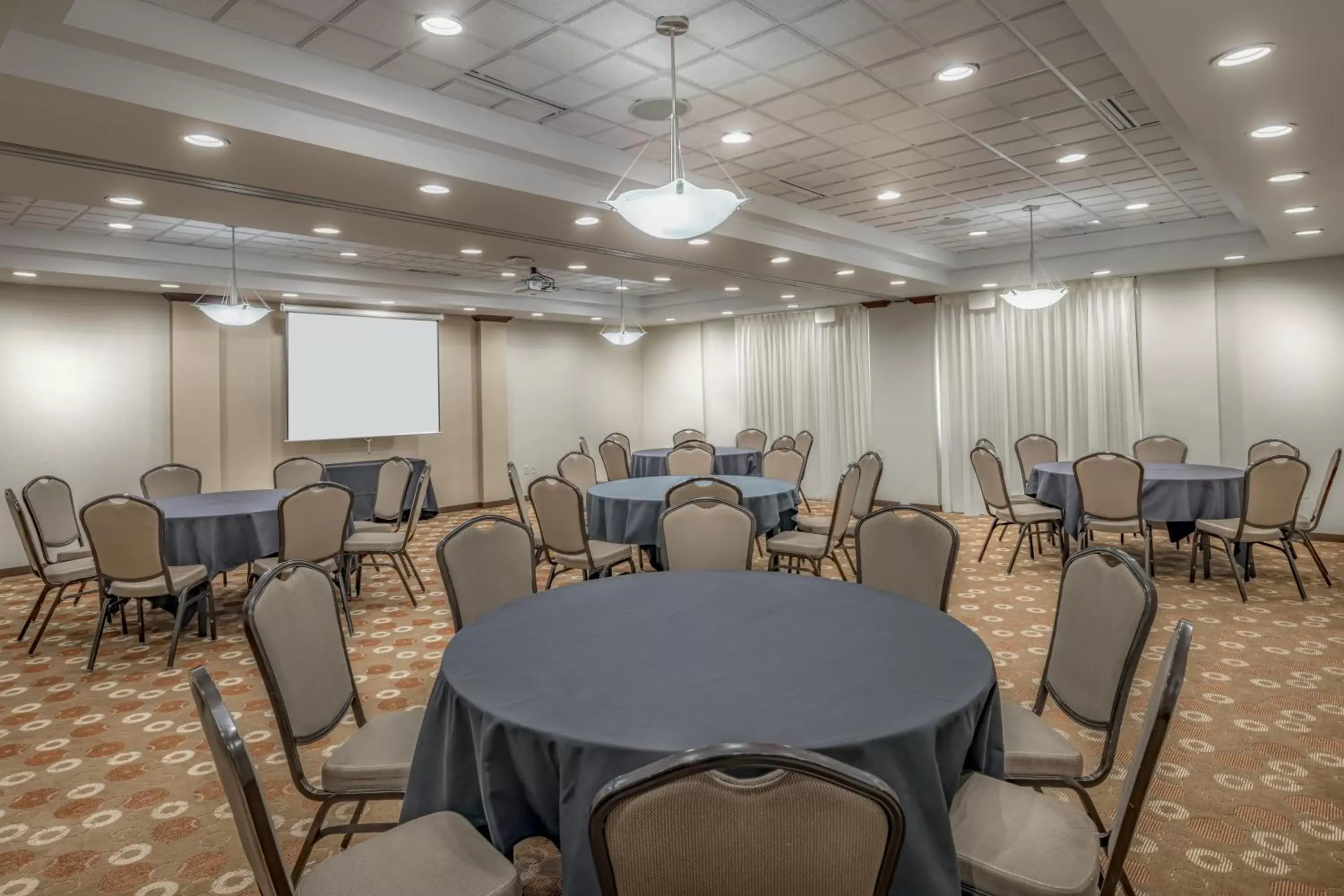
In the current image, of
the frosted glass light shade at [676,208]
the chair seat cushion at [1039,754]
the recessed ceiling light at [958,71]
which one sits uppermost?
the recessed ceiling light at [958,71]

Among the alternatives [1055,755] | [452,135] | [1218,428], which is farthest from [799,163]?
[1218,428]

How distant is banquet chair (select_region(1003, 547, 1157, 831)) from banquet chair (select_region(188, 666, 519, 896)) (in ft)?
4.39

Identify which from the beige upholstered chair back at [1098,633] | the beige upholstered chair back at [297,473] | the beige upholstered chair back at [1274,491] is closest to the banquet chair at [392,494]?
the beige upholstered chair back at [297,473]

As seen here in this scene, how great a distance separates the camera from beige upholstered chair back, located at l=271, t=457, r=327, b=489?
22.6 ft

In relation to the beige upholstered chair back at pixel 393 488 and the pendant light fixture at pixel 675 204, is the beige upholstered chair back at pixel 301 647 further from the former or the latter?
the beige upholstered chair back at pixel 393 488

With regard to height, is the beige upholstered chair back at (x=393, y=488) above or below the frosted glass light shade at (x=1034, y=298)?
below

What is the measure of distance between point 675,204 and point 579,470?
3.93 m

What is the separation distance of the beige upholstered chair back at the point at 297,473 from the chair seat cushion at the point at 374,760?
17.0ft

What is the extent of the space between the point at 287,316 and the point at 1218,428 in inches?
394

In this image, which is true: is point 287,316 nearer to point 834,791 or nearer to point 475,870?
point 475,870

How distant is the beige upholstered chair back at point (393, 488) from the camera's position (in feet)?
20.9

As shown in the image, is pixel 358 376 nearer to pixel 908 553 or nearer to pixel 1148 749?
pixel 908 553

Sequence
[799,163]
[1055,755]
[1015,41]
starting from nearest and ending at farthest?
[1055,755], [1015,41], [799,163]

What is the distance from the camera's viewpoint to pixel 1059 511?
632 cm
